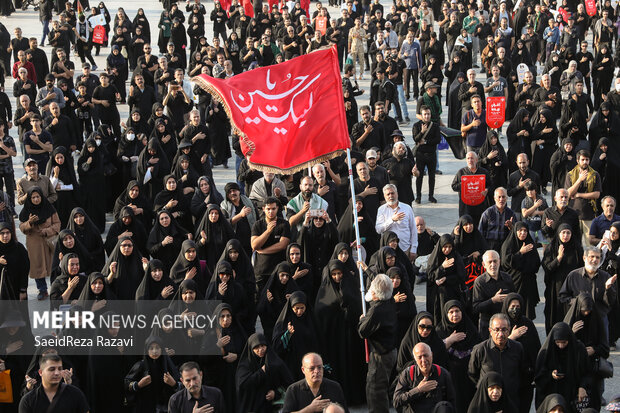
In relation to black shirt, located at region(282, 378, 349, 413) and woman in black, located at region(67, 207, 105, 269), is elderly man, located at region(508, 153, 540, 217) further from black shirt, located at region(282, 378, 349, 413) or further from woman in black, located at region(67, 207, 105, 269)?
black shirt, located at region(282, 378, 349, 413)

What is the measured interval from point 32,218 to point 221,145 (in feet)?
16.7

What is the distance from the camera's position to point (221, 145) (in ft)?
56.3

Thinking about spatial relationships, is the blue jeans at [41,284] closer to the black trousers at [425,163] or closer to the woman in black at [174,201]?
the woman in black at [174,201]

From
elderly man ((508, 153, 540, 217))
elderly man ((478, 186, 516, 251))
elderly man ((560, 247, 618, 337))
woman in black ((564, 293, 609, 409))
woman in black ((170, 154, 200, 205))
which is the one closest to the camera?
woman in black ((564, 293, 609, 409))

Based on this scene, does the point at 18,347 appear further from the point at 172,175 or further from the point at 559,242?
the point at 559,242

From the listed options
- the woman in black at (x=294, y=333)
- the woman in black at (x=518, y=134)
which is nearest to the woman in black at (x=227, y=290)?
the woman in black at (x=294, y=333)

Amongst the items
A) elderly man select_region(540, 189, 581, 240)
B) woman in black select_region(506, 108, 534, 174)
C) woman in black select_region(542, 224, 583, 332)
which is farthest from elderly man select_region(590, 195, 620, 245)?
Answer: woman in black select_region(506, 108, 534, 174)

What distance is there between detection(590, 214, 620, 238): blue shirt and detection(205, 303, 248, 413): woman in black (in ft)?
13.9

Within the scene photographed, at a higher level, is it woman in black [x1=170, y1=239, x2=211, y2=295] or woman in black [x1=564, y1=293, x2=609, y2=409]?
woman in black [x1=170, y1=239, x2=211, y2=295]

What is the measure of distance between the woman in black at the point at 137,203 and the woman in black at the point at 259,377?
4.15 metres

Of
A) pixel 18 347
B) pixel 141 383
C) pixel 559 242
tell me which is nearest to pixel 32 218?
pixel 18 347

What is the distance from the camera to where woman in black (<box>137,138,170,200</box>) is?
14.1m

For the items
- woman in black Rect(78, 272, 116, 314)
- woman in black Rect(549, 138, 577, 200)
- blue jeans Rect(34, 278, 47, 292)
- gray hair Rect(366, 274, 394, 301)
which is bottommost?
blue jeans Rect(34, 278, 47, 292)

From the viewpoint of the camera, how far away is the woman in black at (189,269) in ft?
35.4
